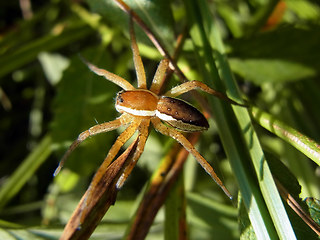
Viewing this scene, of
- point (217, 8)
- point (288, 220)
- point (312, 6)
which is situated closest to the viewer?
point (288, 220)

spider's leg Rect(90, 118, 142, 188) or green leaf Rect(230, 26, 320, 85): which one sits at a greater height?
green leaf Rect(230, 26, 320, 85)

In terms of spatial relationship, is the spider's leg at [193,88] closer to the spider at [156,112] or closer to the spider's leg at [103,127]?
the spider at [156,112]

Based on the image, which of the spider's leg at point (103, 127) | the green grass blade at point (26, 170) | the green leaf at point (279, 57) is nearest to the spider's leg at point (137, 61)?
the spider's leg at point (103, 127)

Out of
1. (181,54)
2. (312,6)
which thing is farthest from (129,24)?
(312,6)

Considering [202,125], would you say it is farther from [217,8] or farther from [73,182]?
[217,8]

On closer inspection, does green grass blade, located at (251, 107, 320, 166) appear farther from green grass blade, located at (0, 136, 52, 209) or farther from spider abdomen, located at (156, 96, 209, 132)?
green grass blade, located at (0, 136, 52, 209)

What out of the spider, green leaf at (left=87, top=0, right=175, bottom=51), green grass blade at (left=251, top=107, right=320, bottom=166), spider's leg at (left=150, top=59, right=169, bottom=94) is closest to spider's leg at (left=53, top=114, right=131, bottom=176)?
the spider
